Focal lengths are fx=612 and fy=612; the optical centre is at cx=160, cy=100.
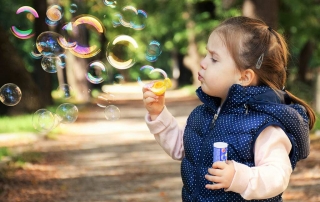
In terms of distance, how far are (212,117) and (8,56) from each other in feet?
41.5

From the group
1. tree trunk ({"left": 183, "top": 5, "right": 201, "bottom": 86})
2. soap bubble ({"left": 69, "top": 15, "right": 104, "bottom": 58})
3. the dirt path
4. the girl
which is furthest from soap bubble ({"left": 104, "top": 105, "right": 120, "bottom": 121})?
tree trunk ({"left": 183, "top": 5, "right": 201, "bottom": 86})

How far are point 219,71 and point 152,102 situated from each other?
0.49 m

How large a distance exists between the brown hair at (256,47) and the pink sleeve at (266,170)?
291mm

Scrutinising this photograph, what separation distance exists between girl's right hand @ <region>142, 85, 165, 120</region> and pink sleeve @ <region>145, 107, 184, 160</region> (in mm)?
27

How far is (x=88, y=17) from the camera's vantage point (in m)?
5.43

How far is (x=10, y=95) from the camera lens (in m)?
6.00

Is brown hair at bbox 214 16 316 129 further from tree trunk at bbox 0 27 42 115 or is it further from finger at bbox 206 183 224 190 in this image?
tree trunk at bbox 0 27 42 115

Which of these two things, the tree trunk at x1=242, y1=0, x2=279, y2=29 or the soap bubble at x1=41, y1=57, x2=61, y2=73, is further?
the tree trunk at x1=242, y1=0, x2=279, y2=29

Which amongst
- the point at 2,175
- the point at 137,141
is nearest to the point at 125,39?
the point at 2,175

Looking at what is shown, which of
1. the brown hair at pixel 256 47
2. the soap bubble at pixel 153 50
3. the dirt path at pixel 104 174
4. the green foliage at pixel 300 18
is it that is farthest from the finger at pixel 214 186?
the green foliage at pixel 300 18

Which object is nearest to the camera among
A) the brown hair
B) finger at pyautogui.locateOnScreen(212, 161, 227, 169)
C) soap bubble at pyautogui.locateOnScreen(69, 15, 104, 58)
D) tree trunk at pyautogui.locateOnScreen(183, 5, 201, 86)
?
finger at pyautogui.locateOnScreen(212, 161, 227, 169)

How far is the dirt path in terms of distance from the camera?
7.34 meters

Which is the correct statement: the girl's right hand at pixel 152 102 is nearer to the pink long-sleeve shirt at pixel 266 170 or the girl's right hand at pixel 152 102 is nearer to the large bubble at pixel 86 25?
the pink long-sleeve shirt at pixel 266 170

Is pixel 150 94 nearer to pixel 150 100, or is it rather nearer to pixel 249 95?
pixel 150 100
